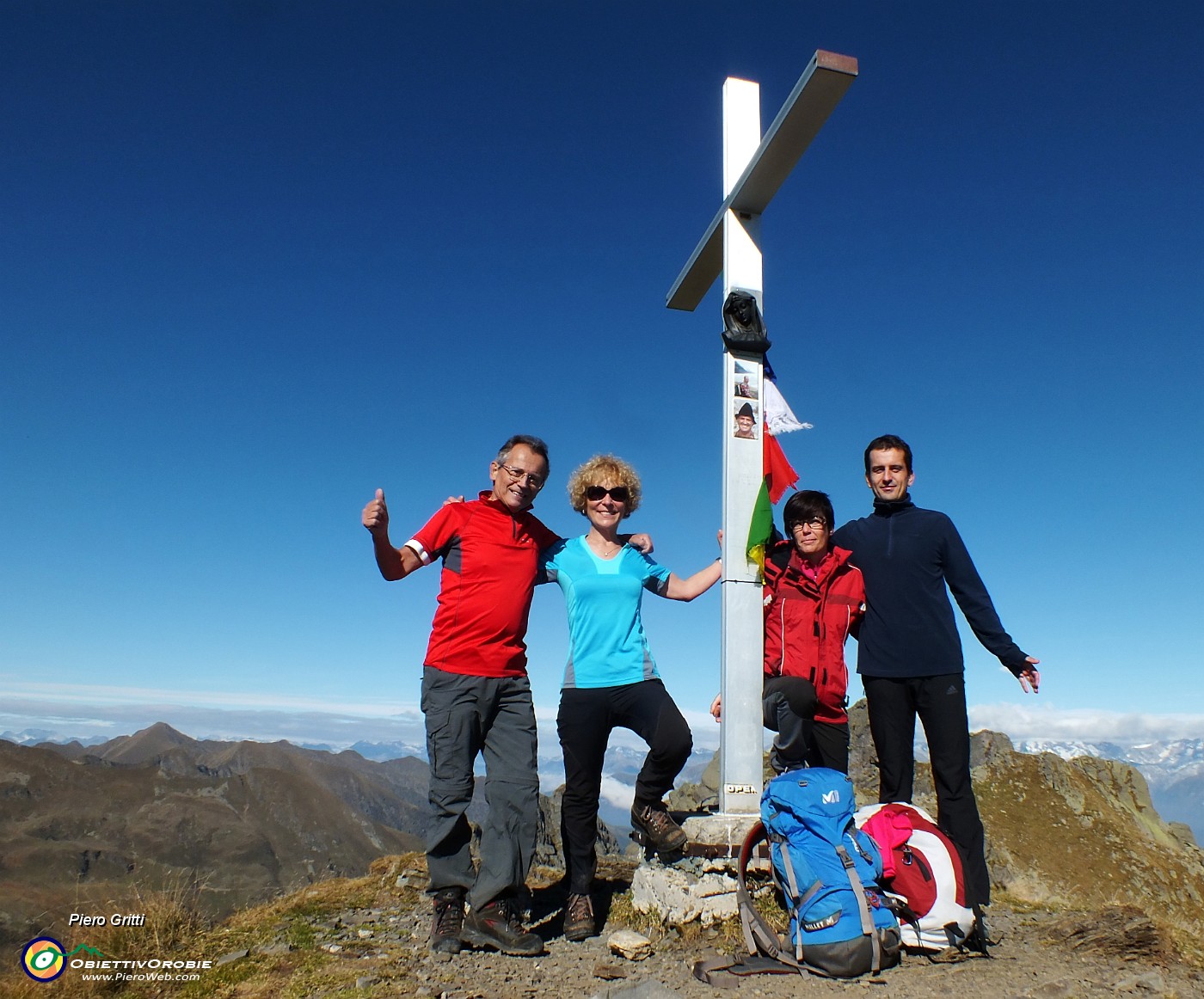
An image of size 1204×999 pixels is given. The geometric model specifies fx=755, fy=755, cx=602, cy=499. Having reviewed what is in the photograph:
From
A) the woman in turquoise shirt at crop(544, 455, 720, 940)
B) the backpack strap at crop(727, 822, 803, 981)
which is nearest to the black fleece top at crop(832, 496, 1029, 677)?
the backpack strap at crop(727, 822, 803, 981)

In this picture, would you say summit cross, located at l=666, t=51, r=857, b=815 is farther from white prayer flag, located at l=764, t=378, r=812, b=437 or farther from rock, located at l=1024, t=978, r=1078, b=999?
rock, located at l=1024, t=978, r=1078, b=999

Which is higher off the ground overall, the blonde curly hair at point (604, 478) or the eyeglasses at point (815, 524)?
the blonde curly hair at point (604, 478)

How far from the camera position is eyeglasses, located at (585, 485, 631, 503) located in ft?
17.1

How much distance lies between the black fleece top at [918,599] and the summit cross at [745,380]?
74cm

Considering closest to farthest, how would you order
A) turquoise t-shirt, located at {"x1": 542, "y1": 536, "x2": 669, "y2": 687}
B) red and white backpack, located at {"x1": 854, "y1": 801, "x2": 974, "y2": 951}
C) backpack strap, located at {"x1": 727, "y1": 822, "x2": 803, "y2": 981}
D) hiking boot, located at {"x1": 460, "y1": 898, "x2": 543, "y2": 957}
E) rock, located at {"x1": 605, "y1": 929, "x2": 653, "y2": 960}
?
backpack strap, located at {"x1": 727, "y1": 822, "x2": 803, "y2": 981} → red and white backpack, located at {"x1": 854, "y1": 801, "x2": 974, "y2": 951} → rock, located at {"x1": 605, "y1": 929, "x2": 653, "y2": 960} → hiking boot, located at {"x1": 460, "y1": 898, "x2": 543, "y2": 957} → turquoise t-shirt, located at {"x1": 542, "y1": 536, "x2": 669, "y2": 687}

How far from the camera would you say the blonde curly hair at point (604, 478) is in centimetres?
531

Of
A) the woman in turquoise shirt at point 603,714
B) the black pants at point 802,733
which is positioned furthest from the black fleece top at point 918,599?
the woman in turquoise shirt at point 603,714

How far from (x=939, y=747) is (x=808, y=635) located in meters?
0.97

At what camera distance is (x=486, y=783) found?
4.87 m

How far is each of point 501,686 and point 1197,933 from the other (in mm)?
5513

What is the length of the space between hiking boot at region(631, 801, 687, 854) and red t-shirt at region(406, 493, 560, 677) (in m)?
1.18

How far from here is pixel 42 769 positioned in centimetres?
19362

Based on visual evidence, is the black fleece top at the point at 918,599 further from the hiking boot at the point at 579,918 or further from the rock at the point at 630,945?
the hiking boot at the point at 579,918

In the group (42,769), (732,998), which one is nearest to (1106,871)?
(732,998)
